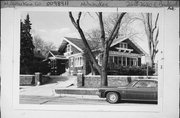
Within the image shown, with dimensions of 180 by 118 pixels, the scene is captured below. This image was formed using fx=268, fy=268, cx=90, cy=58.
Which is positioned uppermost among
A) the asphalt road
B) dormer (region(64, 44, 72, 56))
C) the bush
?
dormer (region(64, 44, 72, 56))

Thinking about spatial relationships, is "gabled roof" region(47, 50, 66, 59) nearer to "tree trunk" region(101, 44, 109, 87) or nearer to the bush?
"tree trunk" region(101, 44, 109, 87)

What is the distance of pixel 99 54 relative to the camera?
3.97 meters

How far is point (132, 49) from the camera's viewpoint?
13.0ft

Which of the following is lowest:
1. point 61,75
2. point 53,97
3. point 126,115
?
point 126,115

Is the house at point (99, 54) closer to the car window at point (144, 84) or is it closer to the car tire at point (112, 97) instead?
the car window at point (144, 84)

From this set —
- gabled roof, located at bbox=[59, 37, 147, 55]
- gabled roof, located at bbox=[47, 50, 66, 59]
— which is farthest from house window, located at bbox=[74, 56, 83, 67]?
gabled roof, located at bbox=[47, 50, 66, 59]

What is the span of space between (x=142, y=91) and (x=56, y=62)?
52.5 inches

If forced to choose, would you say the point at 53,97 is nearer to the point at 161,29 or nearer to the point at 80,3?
the point at 80,3

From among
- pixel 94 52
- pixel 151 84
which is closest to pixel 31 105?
pixel 94 52

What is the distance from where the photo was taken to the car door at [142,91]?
12.6 ft

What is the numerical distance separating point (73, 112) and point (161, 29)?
1.74m

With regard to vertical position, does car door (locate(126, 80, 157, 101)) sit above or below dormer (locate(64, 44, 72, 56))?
below

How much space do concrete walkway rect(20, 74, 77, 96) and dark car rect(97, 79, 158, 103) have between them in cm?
45

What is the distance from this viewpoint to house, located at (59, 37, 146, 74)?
12.9 feet
